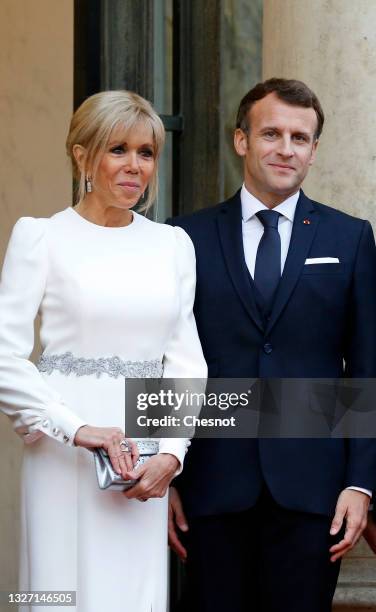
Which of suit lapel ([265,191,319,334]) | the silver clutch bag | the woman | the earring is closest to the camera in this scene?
the silver clutch bag

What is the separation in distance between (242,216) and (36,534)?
3.85 feet

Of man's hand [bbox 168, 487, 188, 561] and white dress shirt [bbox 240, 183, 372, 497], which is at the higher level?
white dress shirt [bbox 240, 183, 372, 497]

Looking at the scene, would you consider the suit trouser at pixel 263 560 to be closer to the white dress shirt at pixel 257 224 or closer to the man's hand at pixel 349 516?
the man's hand at pixel 349 516

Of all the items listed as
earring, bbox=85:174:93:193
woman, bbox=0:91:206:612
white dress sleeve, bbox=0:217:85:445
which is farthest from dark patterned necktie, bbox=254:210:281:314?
white dress sleeve, bbox=0:217:85:445

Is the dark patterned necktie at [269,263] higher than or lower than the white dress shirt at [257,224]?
lower

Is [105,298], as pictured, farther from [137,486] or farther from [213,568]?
[213,568]

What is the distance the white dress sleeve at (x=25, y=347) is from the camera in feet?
15.1

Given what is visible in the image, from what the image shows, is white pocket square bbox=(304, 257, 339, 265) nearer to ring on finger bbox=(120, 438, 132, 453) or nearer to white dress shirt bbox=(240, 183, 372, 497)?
white dress shirt bbox=(240, 183, 372, 497)

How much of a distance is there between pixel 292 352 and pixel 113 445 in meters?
0.68

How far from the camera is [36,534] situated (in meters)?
4.70

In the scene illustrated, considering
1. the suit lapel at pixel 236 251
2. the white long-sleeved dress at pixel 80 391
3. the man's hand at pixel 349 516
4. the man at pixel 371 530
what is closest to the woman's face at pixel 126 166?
the white long-sleeved dress at pixel 80 391

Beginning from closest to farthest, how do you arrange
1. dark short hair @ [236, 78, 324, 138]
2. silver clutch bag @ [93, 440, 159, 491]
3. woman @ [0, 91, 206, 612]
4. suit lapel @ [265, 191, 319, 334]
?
1. silver clutch bag @ [93, 440, 159, 491]
2. woman @ [0, 91, 206, 612]
3. suit lapel @ [265, 191, 319, 334]
4. dark short hair @ [236, 78, 324, 138]

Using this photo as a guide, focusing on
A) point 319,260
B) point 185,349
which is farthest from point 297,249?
point 185,349

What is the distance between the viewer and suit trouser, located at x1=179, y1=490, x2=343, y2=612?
4879 mm
